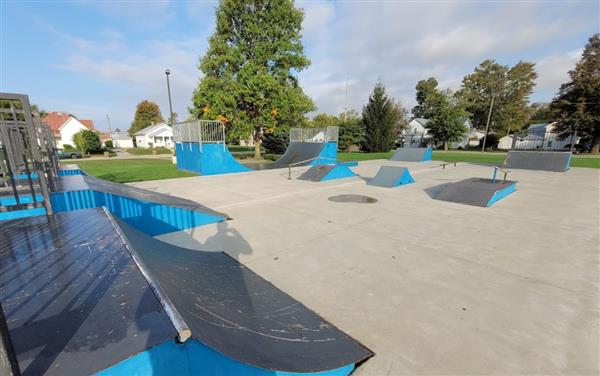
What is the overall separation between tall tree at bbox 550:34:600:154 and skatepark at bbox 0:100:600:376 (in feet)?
114

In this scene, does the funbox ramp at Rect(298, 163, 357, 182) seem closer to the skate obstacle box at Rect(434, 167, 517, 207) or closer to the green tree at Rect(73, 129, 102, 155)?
the skate obstacle box at Rect(434, 167, 517, 207)

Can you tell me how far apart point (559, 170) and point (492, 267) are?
50.3ft

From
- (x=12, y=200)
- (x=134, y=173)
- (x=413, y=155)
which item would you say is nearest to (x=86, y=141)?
(x=134, y=173)

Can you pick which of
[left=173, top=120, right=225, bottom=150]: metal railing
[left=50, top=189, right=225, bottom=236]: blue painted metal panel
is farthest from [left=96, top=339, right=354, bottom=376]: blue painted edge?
[left=173, top=120, right=225, bottom=150]: metal railing

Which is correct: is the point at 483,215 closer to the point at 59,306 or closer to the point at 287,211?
the point at 287,211

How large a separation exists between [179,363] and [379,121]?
106 feet

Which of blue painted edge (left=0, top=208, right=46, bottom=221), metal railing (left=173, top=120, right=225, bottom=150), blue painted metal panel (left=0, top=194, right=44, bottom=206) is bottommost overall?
blue painted edge (left=0, top=208, right=46, bottom=221)

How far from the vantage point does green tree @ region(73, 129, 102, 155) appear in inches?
1291

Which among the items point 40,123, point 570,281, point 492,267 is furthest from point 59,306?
point 40,123

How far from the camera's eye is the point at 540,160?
14586 mm

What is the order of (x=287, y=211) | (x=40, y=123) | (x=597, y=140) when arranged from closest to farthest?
(x=287, y=211)
(x=40, y=123)
(x=597, y=140)

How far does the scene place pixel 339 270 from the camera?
3.49m

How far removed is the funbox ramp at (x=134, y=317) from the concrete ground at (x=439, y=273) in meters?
0.45

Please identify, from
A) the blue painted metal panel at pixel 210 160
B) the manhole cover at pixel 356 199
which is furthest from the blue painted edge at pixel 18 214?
the blue painted metal panel at pixel 210 160
